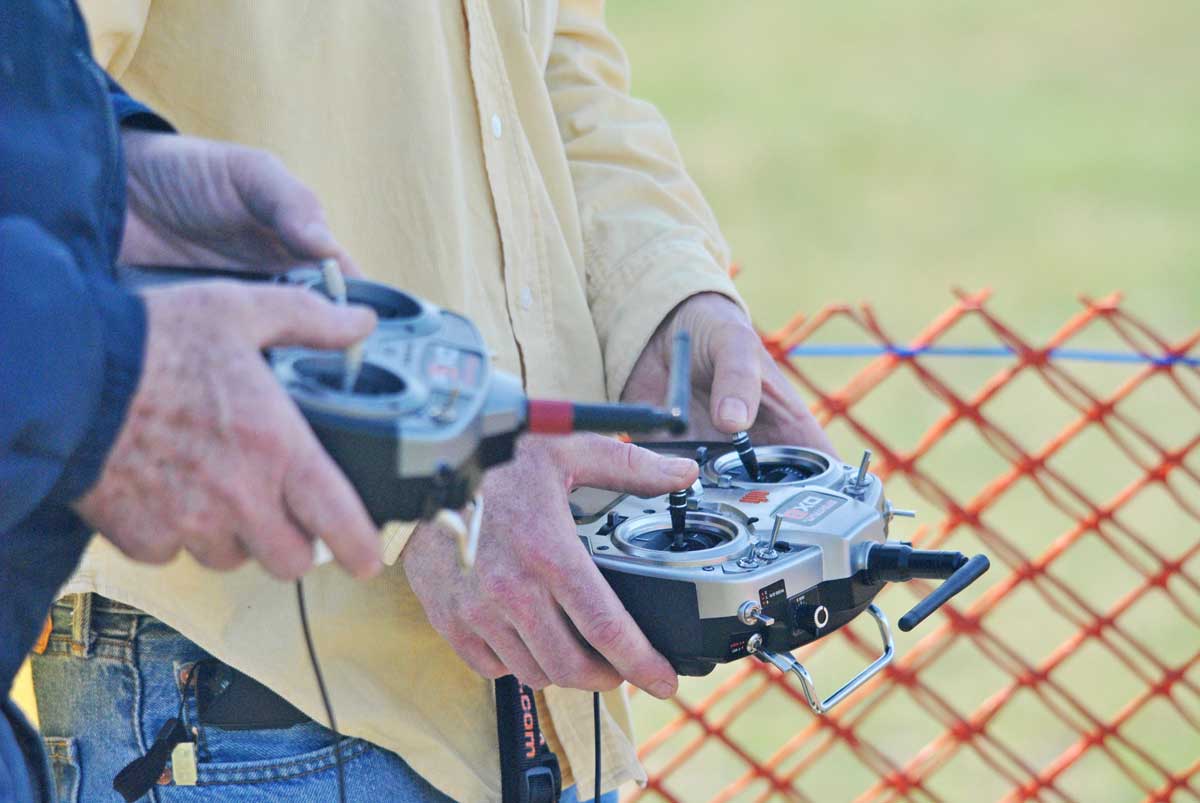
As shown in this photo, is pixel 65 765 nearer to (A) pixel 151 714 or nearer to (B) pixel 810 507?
(A) pixel 151 714

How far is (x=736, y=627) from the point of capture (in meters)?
0.86

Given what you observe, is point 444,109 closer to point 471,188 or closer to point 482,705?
point 471,188

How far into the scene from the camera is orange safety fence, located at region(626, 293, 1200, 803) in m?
1.89

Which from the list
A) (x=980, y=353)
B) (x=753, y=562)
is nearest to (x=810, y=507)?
(x=753, y=562)

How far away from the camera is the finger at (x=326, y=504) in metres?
0.57

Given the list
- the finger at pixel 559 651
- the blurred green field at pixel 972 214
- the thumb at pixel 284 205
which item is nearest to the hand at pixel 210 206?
the thumb at pixel 284 205

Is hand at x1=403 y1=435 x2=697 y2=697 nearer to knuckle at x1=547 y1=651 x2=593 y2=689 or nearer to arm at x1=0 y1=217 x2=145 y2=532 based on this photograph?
knuckle at x1=547 y1=651 x2=593 y2=689

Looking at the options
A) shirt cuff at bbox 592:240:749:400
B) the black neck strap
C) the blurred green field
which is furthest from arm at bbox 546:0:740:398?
the blurred green field

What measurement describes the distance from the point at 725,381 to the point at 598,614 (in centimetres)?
26

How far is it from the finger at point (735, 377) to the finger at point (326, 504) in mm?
476

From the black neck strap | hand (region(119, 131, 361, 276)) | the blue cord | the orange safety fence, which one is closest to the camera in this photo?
hand (region(119, 131, 361, 276))

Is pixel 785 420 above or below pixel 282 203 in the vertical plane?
below

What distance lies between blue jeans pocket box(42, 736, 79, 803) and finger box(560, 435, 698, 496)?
38 cm

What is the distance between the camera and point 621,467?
2.98 feet
